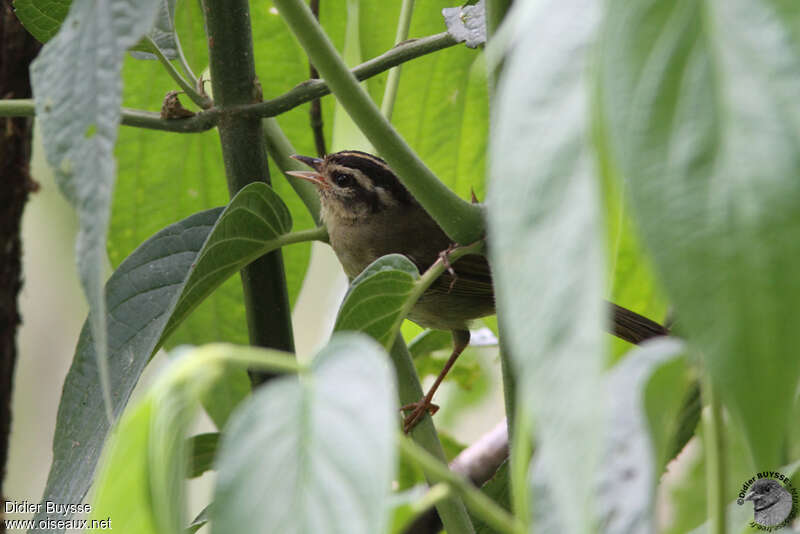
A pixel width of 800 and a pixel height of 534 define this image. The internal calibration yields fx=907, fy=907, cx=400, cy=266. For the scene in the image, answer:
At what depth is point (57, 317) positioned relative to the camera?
5.67 m

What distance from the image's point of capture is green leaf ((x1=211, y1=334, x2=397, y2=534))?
0.57 m

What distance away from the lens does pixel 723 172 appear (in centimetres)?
52

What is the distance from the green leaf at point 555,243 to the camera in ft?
1.59

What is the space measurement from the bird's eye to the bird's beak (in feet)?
0.14

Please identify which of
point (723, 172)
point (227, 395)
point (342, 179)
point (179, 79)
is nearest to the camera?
point (723, 172)

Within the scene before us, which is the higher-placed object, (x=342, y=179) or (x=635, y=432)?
(x=342, y=179)

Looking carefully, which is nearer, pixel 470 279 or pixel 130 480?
pixel 130 480

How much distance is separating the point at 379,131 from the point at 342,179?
2097mm

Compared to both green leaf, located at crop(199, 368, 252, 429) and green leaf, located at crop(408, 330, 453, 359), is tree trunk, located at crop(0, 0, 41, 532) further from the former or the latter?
green leaf, located at crop(408, 330, 453, 359)

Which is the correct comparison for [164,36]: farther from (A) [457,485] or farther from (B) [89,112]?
(A) [457,485]

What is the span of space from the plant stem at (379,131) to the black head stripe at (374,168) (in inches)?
71.2

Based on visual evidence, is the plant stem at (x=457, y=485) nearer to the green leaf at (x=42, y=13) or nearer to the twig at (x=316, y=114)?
the green leaf at (x=42, y=13)

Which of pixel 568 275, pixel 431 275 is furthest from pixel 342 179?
pixel 568 275

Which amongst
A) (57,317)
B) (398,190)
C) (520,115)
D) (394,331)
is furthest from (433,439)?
(57,317)
